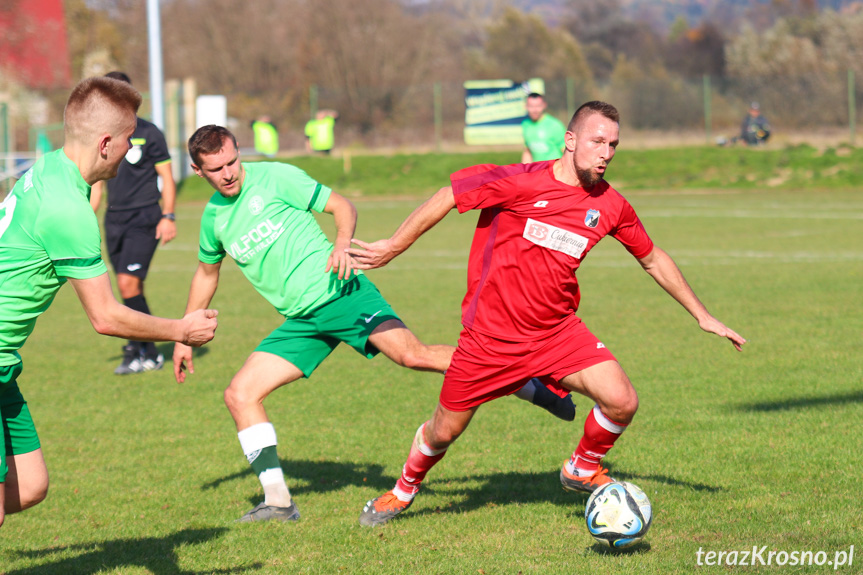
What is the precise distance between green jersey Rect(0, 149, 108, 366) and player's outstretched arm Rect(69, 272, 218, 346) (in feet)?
0.20

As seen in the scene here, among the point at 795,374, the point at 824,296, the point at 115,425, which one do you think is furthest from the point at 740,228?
the point at 115,425

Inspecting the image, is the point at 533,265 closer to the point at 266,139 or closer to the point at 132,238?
the point at 132,238

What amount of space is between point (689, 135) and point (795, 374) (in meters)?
31.9

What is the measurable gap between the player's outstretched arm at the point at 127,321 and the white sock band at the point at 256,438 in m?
1.34

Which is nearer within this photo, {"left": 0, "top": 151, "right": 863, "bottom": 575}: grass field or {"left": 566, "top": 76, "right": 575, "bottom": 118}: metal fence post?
{"left": 0, "top": 151, "right": 863, "bottom": 575}: grass field

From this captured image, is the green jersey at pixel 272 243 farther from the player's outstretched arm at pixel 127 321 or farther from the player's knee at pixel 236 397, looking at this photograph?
the player's outstretched arm at pixel 127 321

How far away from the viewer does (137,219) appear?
30.0ft

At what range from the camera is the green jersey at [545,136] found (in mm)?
15062

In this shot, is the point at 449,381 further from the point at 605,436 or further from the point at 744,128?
the point at 744,128

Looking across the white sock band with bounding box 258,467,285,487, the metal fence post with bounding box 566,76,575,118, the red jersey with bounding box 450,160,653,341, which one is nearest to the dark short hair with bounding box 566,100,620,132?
the red jersey with bounding box 450,160,653,341

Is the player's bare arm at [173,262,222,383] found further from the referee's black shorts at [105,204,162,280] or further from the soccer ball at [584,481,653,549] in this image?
the referee's black shorts at [105,204,162,280]

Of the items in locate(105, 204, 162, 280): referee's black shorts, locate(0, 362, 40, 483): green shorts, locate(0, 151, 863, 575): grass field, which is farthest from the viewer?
locate(105, 204, 162, 280): referee's black shorts

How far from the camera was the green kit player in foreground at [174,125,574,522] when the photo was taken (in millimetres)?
5203

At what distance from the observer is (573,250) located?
15.5ft
